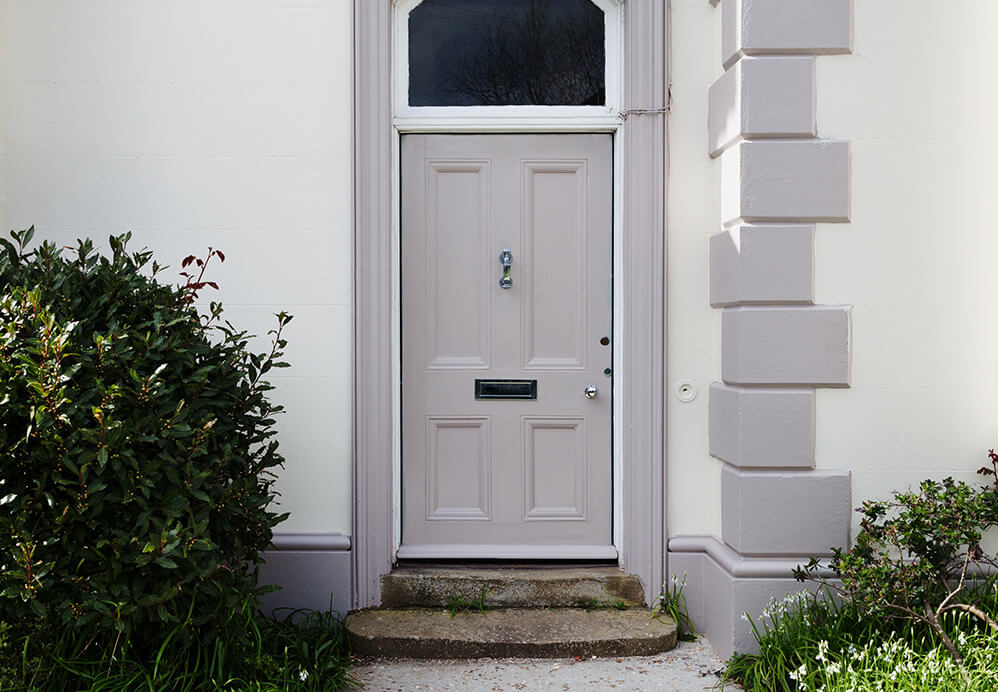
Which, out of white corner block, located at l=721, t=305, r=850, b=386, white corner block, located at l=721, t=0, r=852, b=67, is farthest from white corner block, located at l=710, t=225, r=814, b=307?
white corner block, located at l=721, t=0, r=852, b=67

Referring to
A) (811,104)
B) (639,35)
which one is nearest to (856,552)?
(811,104)

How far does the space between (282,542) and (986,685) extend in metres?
2.89

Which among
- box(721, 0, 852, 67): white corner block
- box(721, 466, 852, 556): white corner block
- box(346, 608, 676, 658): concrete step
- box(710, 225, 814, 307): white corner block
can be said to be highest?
box(721, 0, 852, 67): white corner block

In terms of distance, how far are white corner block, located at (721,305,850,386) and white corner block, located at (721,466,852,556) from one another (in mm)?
405

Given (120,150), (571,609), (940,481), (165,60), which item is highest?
(165,60)

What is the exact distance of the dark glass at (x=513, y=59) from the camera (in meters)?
4.28

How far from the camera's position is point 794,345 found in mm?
3611

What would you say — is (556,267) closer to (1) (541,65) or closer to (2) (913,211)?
(1) (541,65)

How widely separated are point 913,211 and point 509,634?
2495 millimetres

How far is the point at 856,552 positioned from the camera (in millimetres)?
3434

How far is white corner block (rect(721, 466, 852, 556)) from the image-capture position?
143 inches

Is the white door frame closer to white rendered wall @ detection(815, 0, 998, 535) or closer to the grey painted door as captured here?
the grey painted door

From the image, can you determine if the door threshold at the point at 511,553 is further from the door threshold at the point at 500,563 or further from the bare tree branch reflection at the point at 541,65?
the bare tree branch reflection at the point at 541,65

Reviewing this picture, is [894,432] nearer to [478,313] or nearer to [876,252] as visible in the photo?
[876,252]
